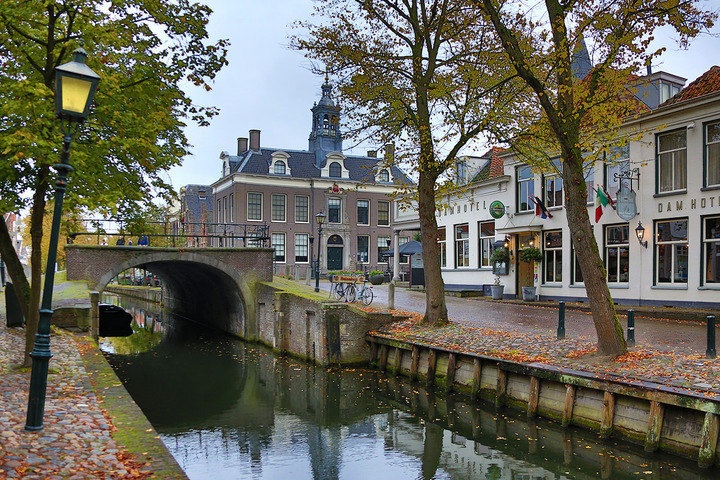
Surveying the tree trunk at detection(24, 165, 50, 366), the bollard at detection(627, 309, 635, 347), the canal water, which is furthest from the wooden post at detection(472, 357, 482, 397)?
the tree trunk at detection(24, 165, 50, 366)

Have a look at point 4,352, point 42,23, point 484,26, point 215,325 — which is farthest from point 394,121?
point 215,325

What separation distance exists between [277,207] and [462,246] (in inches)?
962

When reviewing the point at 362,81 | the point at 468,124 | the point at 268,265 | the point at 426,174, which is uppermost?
the point at 362,81

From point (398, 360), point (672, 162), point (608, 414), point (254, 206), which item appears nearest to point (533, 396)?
point (608, 414)

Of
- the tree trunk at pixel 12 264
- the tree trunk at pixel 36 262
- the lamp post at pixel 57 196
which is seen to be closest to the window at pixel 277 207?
the tree trunk at pixel 12 264

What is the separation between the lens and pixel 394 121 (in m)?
16.9

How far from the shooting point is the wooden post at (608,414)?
33.2ft

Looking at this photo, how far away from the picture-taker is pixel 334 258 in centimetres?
5300

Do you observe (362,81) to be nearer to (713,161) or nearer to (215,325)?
(713,161)

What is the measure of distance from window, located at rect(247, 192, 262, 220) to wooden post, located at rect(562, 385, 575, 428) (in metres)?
41.3

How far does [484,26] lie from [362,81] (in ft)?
11.4

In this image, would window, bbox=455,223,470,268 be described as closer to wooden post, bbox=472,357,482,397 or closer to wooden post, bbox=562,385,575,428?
wooden post, bbox=472,357,482,397

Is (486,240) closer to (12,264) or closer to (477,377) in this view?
(477,377)

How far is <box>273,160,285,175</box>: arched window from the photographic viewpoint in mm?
52000
